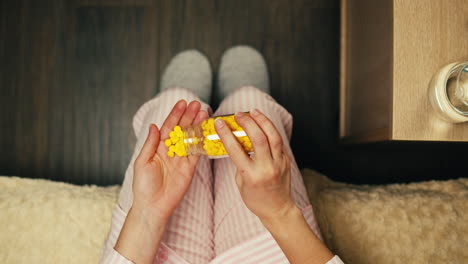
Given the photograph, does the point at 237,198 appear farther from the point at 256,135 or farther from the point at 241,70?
the point at 241,70

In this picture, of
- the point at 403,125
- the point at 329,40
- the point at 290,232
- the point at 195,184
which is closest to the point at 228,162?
→ the point at 195,184

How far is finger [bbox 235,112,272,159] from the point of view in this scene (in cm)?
48

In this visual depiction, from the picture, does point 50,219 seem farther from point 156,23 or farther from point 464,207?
point 464,207

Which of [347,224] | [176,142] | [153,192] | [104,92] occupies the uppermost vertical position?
[104,92]

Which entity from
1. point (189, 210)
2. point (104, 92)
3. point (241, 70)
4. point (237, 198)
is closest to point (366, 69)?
point (241, 70)

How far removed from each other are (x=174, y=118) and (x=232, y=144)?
199 millimetres

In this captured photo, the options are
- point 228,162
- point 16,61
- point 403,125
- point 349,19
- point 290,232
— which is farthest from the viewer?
point 16,61

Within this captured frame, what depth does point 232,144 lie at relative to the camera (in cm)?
49

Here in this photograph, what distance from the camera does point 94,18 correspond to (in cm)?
124

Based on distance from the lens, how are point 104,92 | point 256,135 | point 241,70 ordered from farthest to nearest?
point 104,92
point 241,70
point 256,135

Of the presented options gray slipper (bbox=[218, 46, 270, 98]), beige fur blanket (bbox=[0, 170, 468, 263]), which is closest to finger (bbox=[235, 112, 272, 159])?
beige fur blanket (bbox=[0, 170, 468, 263])

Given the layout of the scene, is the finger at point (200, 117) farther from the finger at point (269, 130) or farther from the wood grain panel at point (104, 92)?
the wood grain panel at point (104, 92)

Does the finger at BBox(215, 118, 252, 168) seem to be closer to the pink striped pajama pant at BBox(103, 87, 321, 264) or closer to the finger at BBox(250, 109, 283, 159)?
the finger at BBox(250, 109, 283, 159)

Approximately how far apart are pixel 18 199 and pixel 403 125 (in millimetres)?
1023
